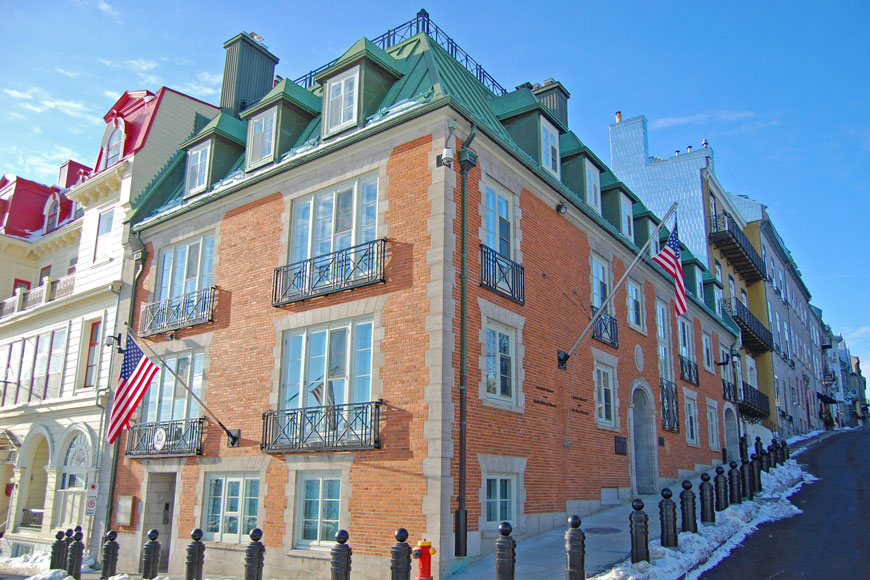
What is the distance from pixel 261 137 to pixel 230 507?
30.1 ft

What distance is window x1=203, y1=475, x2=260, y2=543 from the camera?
14.5m

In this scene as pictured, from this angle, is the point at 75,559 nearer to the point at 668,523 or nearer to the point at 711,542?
the point at 668,523

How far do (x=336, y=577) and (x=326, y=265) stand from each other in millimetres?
6847

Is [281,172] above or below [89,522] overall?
above

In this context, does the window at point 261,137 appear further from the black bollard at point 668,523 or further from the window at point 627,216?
the black bollard at point 668,523

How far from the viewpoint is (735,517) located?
A: 13938mm

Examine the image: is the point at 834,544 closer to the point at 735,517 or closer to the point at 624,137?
the point at 735,517

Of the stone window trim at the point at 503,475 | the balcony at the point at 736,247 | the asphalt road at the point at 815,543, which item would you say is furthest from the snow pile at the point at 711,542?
the balcony at the point at 736,247

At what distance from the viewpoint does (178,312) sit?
17.6m

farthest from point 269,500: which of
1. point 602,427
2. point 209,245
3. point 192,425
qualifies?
point 602,427

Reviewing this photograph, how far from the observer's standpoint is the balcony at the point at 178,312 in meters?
16.8

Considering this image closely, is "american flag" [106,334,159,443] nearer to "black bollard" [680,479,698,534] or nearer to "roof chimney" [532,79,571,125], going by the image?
"black bollard" [680,479,698,534]

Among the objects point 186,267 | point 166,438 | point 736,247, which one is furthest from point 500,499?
point 736,247

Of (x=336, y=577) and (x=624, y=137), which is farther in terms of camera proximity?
(x=624, y=137)
